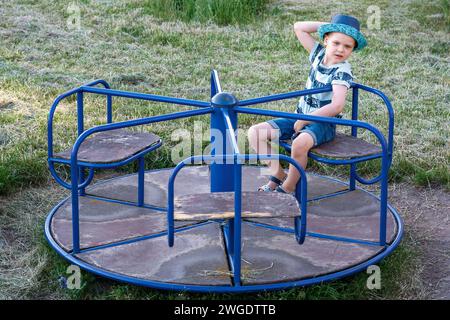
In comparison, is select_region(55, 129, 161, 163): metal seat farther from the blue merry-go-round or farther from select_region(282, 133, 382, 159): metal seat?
select_region(282, 133, 382, 159): metal seat

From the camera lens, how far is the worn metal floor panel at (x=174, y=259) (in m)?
2.96

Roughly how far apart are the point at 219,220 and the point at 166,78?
3196 mm

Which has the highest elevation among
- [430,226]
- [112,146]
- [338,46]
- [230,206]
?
[338,46]

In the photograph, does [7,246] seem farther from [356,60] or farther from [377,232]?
[356,60]

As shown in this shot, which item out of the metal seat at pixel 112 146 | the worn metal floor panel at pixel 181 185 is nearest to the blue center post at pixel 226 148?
the metal seat at pixel 112 146

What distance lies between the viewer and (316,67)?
3.76m

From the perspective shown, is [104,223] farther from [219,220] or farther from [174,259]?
[219,220]

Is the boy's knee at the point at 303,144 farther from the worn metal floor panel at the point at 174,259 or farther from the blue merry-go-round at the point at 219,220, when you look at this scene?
the worn metal floor panel at the point at 174,259

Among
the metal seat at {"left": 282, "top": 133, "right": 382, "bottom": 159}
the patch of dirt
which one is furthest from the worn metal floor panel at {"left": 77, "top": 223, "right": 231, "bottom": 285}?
the patch of dirt

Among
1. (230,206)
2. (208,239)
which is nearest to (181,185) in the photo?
(208,239)

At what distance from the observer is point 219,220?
3.17m

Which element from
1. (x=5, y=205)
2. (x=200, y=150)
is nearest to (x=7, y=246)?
(x=5, y=205)

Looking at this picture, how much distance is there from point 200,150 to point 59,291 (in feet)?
5.91

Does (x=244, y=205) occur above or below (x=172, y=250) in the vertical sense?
above
